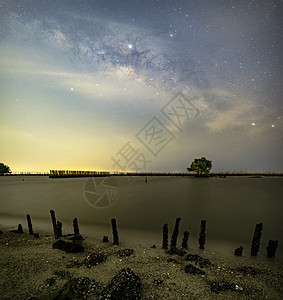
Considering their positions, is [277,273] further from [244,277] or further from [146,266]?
[146,266]

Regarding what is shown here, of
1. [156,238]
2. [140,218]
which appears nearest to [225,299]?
[156,238]

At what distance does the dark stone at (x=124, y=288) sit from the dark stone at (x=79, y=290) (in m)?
0.47

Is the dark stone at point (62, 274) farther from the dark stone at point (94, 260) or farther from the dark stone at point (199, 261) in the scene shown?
the dark stone at point (199, 261)

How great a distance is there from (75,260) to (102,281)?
215 cm

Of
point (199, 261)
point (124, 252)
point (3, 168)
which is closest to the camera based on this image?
point (199, 261)

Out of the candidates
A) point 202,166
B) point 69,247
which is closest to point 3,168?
point 202,166

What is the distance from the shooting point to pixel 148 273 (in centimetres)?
696

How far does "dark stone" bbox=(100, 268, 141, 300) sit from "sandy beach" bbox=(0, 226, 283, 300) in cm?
22

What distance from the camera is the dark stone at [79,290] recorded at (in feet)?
16.6

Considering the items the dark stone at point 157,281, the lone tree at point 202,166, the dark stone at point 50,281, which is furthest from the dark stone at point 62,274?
the lone tree at point 202,166

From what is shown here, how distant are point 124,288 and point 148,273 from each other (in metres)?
1.98

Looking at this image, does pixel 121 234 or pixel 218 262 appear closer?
pixel 218 262

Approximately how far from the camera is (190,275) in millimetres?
6777

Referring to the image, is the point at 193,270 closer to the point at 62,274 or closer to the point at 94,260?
the point at 94,260
